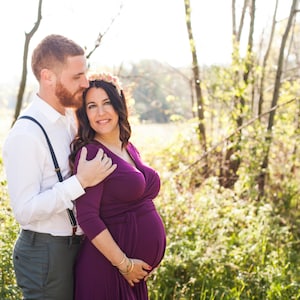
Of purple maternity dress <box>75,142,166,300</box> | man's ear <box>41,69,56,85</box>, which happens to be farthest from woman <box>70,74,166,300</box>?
man's ear <box>41,69,56,85</box>

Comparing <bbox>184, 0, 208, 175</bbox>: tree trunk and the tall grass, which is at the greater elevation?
<bbox>184, 0, 208, 175</bbox>: tree trunk

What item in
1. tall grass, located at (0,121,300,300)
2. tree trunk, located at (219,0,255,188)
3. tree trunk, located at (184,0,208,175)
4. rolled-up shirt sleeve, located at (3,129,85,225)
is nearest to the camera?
rolled-up shirt sleeve, located at (3,129,85,225)

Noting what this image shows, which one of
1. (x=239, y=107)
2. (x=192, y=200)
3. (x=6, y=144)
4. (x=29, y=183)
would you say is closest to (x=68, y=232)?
(x=29, y=183)

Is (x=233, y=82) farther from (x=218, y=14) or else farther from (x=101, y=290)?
(x=101, y=290)

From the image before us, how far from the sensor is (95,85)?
2.99 meters

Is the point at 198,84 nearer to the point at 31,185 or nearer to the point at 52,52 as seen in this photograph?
the point at 52,52

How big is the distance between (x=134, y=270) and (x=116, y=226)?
0.26 metres

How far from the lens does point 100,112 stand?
294cm

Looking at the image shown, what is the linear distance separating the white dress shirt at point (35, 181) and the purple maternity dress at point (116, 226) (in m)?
0.13

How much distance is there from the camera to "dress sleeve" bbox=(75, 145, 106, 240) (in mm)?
2686

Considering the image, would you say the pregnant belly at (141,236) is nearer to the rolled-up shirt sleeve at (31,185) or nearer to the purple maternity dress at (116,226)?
the purple maternity dress at (116,226)

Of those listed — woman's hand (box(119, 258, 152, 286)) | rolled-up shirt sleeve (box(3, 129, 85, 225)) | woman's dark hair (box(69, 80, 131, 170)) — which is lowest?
woman's hand (box(119, 258, 152, 286))

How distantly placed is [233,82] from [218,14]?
Result: 178cm

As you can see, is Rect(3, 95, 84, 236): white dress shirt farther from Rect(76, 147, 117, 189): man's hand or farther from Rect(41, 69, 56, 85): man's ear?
Rect(41, 69, 56, 85): man's ear
